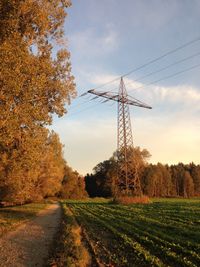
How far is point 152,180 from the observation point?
130 meters

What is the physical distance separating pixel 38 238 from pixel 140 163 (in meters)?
108

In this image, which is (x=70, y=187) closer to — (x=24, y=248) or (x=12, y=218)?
(x=12, y=218)

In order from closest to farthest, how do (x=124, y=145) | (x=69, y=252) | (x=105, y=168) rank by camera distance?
(x=69, y=252), (x=124, y=145), (x=105, y=168)

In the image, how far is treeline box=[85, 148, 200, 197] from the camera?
5098 inches

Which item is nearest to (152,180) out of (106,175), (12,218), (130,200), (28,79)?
(106,175)

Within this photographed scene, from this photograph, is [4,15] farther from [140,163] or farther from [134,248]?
[140,163]

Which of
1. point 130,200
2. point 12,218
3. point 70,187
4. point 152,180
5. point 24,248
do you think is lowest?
point 24,248

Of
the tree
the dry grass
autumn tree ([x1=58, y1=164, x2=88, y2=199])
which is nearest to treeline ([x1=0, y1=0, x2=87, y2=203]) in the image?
the dry grass

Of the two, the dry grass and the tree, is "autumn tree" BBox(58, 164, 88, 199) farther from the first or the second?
the dry grass

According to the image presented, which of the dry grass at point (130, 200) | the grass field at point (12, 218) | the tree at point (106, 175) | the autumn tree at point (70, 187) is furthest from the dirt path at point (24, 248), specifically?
the autumn tree at point (70, 187)

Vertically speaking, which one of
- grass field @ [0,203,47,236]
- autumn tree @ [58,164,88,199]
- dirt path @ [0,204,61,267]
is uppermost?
autumn tree @ [58,164,88,199]

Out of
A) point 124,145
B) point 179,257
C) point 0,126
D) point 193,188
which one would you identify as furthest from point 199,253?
point 193,188

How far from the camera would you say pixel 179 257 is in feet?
41.0

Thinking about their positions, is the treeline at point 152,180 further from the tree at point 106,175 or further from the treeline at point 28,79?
the treeline at point 28,79
